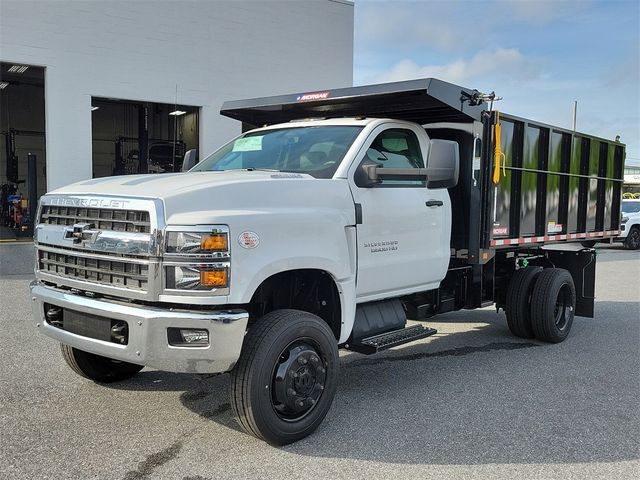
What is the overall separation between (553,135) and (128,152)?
2311 centimetres

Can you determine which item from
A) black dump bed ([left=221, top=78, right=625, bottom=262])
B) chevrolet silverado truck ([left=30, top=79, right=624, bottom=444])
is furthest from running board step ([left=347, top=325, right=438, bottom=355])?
black dump bed ([left=221, top=78, right=625, bottom=262])

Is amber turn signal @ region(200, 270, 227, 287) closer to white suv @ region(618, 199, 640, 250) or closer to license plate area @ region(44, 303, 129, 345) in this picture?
license plate area @ region(44, 303, 129, 345)

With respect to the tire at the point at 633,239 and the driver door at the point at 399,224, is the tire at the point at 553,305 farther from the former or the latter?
the tire at the point at 633,239

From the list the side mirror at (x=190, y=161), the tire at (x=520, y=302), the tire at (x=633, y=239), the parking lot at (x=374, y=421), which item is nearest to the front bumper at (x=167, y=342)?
the parking lot at (x=374, y=421)

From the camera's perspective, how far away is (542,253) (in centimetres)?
765

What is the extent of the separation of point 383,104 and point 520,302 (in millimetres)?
2872

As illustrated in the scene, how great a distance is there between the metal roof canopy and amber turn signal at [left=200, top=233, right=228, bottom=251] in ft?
7.34

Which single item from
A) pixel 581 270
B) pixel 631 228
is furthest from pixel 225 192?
pixel 631 228

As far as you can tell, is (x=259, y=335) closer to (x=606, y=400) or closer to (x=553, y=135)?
(x=606, y=400)

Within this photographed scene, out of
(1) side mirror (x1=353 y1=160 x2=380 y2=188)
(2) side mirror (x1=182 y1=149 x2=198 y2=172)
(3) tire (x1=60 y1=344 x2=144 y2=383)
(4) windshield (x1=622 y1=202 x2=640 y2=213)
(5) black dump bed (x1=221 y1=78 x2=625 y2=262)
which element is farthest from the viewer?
(4) windshield (x1=622 y1=202 x2=640 y2=213)

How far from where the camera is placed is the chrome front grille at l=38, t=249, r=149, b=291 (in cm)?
366

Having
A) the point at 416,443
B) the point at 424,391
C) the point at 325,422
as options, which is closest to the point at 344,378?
the point at 424,391

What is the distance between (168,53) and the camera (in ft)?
58.7

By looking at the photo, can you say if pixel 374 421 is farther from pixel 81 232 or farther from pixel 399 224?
pixel 81 232
